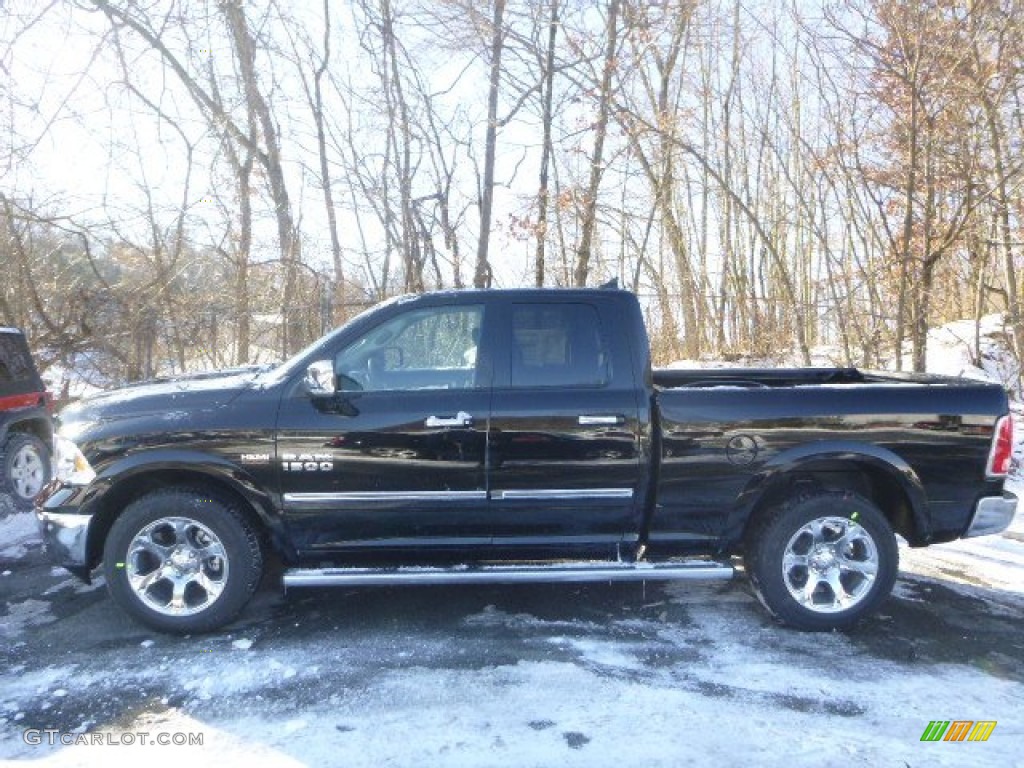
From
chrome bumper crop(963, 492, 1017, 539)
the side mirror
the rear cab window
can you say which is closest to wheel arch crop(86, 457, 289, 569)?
the side mirror

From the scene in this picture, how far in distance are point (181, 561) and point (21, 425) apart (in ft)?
13.2

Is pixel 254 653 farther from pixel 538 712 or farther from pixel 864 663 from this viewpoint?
pixel 864 663

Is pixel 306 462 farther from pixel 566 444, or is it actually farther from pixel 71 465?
pixel 566 444

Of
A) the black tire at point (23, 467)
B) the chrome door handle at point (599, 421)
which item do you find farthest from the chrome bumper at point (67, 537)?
the black tire at point (23, 467)

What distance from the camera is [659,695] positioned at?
320cm

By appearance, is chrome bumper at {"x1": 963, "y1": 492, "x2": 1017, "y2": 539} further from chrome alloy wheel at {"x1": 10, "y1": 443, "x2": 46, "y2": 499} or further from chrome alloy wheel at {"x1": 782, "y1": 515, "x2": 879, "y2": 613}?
chrome alloy wheel at {"x1": 10, "y1": 443, "x2": 46, "y2": 499}

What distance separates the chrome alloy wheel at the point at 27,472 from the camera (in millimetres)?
6348

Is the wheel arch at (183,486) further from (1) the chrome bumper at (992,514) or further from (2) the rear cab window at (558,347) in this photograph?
(1) the chrome bumper at (992,514)

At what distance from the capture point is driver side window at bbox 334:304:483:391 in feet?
12.9

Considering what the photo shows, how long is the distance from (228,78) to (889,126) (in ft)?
40.1

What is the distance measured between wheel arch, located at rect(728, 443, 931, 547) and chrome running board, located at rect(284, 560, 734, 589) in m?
0.42

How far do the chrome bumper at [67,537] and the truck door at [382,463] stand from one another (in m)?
1.09

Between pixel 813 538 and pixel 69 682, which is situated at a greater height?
pixel 813 538

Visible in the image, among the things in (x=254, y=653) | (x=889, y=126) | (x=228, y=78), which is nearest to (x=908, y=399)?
(x=254, y=653)
